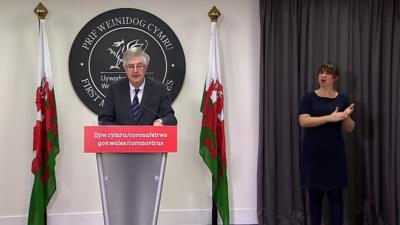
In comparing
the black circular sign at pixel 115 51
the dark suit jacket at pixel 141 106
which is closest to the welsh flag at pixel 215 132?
the black circular sign at pixel 115 51

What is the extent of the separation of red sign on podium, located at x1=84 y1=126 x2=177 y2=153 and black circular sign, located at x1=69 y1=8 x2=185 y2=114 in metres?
1.47

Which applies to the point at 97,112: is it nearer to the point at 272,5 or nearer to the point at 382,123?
the point at 272,5

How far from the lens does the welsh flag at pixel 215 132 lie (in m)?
3.59

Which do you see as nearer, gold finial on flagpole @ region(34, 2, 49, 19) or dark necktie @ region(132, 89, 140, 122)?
dark necktie @ region(132, 89, 140, 122)

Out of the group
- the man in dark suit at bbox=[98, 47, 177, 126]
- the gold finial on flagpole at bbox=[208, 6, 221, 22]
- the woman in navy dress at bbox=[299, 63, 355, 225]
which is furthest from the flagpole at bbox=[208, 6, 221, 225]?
the man in dark suit at bbox=[98, 47, 177, 126]

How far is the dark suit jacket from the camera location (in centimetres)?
254

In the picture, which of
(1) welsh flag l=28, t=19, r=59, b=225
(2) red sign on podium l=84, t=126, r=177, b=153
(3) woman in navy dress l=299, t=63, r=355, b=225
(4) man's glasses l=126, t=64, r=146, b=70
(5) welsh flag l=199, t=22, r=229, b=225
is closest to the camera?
(2) red sign on podium l=84, t=126, r=177, b=153

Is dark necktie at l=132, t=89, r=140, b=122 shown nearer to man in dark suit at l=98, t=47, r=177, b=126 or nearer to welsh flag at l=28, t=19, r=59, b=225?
man in dark suit at l=98, t=47, r=177, b=126

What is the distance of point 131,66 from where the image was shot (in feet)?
8.08

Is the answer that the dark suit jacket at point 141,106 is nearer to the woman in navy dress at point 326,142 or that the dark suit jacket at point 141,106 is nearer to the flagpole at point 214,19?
the woman in navy dress at point 326,142

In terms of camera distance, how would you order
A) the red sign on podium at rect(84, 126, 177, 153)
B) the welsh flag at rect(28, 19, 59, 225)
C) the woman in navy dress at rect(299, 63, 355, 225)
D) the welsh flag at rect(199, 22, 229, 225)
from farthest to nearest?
the welsh flag at rect(199, 22, 229, 225) < the welsh flag at rect(28, 19, 59, 225) < the woman in navy dress at rect(299, 63, 355, 225) < the red sign on podium at rect(84, 126, 177, 153)

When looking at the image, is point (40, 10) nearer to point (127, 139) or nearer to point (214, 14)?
point (214, 14)

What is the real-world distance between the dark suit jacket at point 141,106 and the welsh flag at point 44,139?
1.06 metres

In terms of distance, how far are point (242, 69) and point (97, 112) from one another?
1.30 metres
